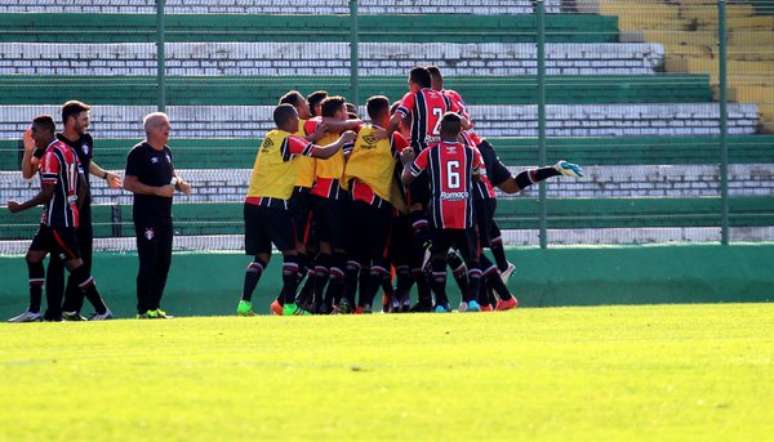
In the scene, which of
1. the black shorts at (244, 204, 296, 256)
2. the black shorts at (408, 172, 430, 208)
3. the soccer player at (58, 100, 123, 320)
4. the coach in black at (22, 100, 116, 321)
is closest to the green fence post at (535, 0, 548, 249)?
the black shorts at (408, 172, 430, 208)

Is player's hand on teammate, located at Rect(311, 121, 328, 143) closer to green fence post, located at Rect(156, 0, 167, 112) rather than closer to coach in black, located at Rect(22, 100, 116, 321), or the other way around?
coach in black, located at Rect(22, 100, 116, 321)

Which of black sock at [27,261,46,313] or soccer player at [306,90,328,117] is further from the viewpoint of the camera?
soccer player at [306,90,328,117]

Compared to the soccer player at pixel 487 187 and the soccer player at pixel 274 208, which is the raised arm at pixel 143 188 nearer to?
the soccer player at pixel 274 208

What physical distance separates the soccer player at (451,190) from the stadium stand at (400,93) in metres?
3.34

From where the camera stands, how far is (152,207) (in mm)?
14555

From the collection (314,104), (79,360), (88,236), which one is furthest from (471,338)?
(314,104)

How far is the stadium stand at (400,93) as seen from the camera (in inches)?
679

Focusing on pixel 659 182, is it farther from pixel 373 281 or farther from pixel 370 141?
pixel 370 141

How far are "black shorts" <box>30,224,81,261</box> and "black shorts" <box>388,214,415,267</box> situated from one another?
282cm

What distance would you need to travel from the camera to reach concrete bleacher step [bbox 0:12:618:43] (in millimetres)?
17703

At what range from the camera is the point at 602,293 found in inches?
698

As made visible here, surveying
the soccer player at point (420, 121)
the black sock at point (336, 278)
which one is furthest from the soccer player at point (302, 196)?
the soccer player at point (420, 121)

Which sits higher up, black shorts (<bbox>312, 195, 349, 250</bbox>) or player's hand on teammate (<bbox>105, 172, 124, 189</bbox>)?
player's hand on teammate (<bbox>105, 172, 124, 189</bbox>)

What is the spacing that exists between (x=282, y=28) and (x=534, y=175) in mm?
4970
